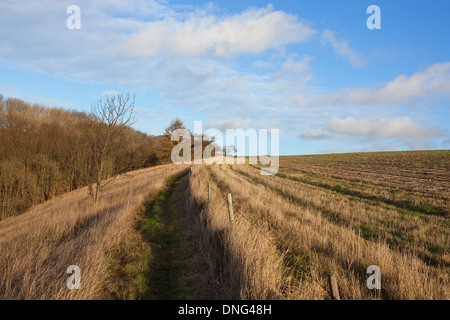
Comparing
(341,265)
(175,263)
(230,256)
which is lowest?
(175,263)

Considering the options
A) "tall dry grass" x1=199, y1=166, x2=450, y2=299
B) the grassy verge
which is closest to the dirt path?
the grassy verge

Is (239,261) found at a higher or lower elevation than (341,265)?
higher

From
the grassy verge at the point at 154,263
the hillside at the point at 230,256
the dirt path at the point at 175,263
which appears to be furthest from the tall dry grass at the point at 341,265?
the grassy verge at the point at 154,263

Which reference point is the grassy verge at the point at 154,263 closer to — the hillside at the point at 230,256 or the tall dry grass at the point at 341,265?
the hillside at the point at 230,256

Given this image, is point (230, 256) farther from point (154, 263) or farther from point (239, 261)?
point (154, 263)

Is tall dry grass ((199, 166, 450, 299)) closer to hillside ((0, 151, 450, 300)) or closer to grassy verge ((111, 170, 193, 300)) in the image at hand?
hillside ((0, 151, 450, 300))

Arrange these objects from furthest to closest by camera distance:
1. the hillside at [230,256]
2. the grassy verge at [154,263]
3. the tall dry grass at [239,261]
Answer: the grassy verge at [154,263]
the hillside at [230,256]
the tall dry grass at [239,261]

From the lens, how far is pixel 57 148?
101ft

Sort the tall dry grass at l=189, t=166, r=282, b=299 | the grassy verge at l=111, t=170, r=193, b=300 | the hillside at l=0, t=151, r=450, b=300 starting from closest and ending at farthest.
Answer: the tall dry grass at l=189, t=166, r=282, b=299 < the hillside at l=0, t=151, r=450, b=300 < the grassy verge at l=111, t=170, r=193, b=300

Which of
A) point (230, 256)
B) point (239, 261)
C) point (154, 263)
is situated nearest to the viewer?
point (239, 261)

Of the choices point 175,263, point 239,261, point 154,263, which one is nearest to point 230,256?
point 239,261

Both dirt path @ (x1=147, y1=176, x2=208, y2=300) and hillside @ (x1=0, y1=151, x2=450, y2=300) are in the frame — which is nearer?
hillside @ (x1=0, y1=151, x2=450, y2=300)

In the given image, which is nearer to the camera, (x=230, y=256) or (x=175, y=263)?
(x=230, y=256)
